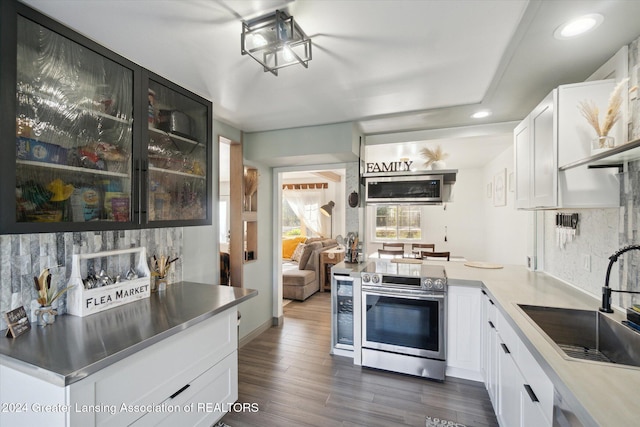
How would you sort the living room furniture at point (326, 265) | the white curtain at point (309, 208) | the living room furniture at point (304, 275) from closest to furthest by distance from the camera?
the living room furniture at point (304, 275), the living room furniture at point (326, 265), the white curtain at point (309, 208)

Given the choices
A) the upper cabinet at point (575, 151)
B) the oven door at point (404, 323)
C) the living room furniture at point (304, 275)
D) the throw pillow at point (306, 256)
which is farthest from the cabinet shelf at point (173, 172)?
the throw pillow at point (306, 256)

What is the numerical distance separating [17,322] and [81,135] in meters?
0.92

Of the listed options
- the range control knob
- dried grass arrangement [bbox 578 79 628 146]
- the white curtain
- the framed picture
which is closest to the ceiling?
dried grass arrangement [bbox 578 79 628 146]

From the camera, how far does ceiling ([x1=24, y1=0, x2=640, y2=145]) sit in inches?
49.3

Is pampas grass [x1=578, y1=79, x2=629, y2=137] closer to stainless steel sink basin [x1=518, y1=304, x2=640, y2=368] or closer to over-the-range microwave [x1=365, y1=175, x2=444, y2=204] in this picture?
stainless steel sink basin [x1=518, y1=304, x2=640, y2=368]

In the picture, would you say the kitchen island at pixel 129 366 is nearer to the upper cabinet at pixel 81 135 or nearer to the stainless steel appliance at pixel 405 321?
the upper cabinet at pixel 81 135

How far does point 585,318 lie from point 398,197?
1700 mm

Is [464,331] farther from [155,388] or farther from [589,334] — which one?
[155,388]

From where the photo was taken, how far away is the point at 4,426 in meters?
1.15

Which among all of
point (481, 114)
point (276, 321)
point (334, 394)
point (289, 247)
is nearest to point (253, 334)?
point (276, 321)

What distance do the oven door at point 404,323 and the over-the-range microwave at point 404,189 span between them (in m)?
0.97

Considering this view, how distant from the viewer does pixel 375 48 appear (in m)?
1.58

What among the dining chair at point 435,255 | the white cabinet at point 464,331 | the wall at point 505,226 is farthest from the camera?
the dining chair at point 435,255

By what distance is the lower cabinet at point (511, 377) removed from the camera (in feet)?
3.73
